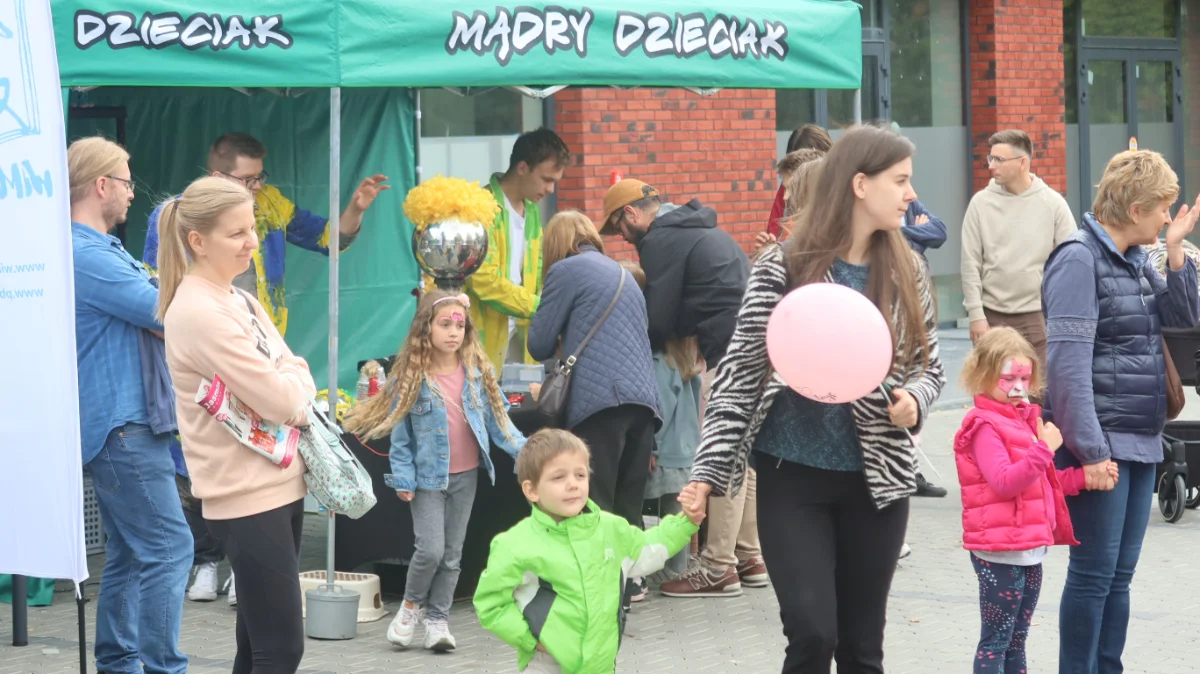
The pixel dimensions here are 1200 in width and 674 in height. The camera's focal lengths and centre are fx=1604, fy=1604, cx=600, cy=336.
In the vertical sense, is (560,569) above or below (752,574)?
above

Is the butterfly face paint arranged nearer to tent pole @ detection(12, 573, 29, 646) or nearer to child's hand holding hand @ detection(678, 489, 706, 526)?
child's hand holding hand @ detection(678, 489, 706, 526)

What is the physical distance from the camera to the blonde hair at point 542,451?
4.36 m

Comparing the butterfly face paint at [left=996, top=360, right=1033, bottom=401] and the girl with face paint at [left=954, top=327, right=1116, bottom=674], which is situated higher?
the butterfly face paint at [left=996, top=360, right=1033, bottom=401]

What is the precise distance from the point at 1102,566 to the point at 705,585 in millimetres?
2601

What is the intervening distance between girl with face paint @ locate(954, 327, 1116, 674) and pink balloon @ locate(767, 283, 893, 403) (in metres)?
1.05

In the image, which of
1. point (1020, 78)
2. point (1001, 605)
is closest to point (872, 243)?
point (1001, 605)

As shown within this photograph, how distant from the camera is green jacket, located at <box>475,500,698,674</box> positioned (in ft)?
14.1

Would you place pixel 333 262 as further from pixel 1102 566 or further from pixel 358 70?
pixel 1102 566

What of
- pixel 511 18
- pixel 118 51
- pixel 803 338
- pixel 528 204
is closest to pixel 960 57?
pixel 528 204

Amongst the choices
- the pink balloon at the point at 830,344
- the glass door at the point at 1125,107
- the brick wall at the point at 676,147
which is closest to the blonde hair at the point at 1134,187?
the pink balloon at the point at 830,344

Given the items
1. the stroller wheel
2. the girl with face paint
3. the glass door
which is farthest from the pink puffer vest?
the glass door

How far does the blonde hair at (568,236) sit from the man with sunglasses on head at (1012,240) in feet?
10.3

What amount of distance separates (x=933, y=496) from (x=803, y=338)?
6055 mm

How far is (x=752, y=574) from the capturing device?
7.66 m
